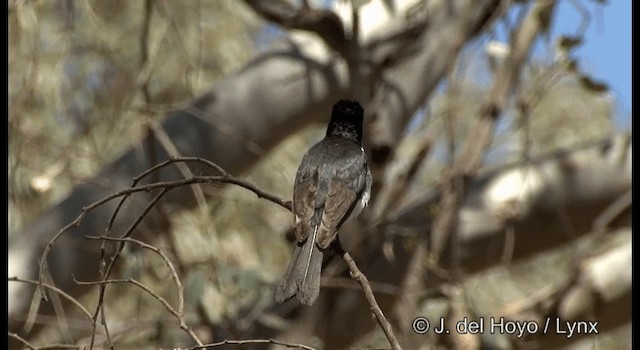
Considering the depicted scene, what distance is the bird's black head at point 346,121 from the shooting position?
3.94 m

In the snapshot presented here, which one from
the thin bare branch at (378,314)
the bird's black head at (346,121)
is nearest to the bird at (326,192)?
the bird's black head at (346,121)

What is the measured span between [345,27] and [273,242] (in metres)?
2.29

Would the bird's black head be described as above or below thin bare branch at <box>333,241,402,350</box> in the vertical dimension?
below

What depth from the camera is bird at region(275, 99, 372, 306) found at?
309 cm

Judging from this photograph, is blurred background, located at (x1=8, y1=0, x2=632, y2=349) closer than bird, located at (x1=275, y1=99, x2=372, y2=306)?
No

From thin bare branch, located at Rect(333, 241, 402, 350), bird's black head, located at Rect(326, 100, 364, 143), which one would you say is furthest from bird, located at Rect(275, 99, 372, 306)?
thin bare branch, located at Rect(333, 241, 402, 350)

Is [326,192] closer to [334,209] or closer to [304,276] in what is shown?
[334,209]

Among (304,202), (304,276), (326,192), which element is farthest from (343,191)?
(304,276)

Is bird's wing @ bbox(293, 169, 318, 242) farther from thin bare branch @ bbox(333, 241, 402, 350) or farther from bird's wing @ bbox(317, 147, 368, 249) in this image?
thin bare branch @ bbox(333, 241, 402, 350)

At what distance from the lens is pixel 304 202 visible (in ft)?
11.2

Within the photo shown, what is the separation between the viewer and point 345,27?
5184 millimetres

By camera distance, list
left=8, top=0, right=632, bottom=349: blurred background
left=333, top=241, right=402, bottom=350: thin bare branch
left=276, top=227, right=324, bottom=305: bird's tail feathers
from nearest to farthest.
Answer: left=333, top=241, right=402, bottom=350: thin bare branch → left=276, top=227, right=324, bottom=305: bird's tail feathers → left=8, top=0, right=632, bottom=349: blurred background

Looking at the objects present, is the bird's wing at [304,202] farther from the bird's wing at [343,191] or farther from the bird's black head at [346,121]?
the bird's black head at [346,121]

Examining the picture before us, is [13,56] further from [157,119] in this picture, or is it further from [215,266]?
[215,266]
